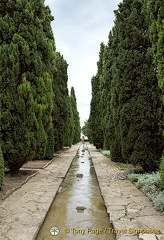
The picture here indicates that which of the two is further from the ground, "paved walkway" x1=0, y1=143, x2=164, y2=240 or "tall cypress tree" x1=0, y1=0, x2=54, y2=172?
"tall cypress tree" x1=0, y1=0, x2=54, y2=172

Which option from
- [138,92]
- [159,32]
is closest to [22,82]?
[138,92]

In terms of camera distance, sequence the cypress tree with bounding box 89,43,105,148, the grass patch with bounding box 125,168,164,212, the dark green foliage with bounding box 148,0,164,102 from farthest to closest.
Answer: the cypress tree with bounding box 89,43,105,148 → the dark green foliage with bounding box 148,0,164,102 → the grass patch with bounding box 125,168,164,212

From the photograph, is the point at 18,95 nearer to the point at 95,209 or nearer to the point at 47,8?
the point at 95,209

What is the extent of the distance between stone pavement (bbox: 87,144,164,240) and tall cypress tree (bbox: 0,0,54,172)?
3.04 m

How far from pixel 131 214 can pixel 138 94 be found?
439 centimetres

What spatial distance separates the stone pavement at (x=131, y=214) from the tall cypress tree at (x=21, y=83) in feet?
9.99

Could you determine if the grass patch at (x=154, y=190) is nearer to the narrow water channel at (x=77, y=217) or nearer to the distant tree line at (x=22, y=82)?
the narrow water channel at (x=77, y=217)

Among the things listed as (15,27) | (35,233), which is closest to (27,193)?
(35,233)

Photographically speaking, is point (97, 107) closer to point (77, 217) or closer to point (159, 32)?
point (159, 32)

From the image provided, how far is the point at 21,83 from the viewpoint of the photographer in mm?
7086

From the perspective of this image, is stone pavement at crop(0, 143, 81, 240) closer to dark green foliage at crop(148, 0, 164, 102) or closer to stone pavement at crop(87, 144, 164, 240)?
stone pavement at crop(87, 144, 164, 240)

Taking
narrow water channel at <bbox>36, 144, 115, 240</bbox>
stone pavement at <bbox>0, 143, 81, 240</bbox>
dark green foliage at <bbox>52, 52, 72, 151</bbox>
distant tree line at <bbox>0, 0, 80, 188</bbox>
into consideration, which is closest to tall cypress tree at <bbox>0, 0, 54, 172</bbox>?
distant tree line at <bbox>0, 0, 80, 188</bbox>

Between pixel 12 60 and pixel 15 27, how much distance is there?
1.34m

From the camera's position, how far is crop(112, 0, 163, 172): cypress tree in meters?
6.62
